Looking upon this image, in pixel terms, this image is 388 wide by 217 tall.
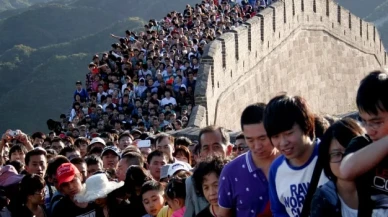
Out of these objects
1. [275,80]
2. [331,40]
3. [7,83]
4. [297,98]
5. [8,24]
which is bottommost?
[297,98]

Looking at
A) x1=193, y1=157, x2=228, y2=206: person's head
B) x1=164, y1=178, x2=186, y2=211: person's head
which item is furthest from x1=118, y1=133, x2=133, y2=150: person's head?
x1=193, y1=157, x2=228, y2=206: person's head

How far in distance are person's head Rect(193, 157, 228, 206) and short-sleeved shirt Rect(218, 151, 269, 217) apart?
28 cm

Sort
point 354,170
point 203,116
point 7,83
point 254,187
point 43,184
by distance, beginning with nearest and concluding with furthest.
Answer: point 354,170 < point 254,187 < point 43,184 < point 203,116 < point 7,83

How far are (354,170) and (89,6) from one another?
7473cm

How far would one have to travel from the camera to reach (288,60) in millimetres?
21750

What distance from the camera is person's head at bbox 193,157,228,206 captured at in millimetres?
4395

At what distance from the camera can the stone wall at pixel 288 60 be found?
16500 mm

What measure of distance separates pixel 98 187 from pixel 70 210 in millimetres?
296

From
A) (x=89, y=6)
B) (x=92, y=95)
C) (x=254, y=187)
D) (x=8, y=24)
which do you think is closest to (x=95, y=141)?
(x=254, y=187)

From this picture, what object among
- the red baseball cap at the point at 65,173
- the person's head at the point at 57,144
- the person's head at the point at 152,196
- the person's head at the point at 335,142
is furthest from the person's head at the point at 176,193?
the person's head at the point at 57,144

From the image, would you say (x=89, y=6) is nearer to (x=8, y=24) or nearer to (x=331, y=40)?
(x=8, y=24)

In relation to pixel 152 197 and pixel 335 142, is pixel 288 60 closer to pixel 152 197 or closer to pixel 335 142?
pixel 152 197

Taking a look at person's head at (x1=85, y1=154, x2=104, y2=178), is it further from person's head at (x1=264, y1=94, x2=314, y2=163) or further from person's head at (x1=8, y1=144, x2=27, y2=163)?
person's head at (x1=264, y1=94, x2=314, y2=163)

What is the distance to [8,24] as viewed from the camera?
2712 inches
